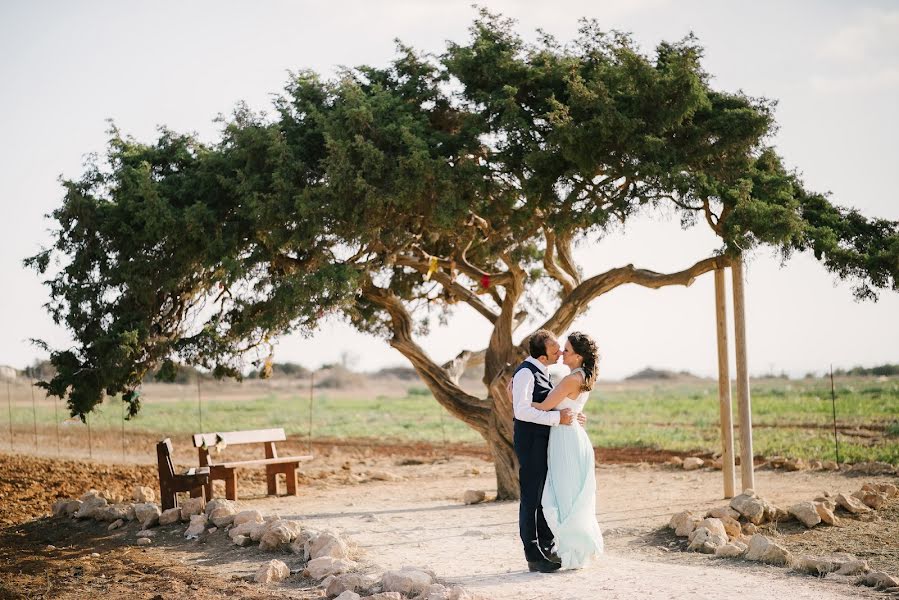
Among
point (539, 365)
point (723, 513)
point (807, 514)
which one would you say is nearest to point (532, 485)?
point (539, 365)

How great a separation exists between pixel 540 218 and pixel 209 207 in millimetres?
4637

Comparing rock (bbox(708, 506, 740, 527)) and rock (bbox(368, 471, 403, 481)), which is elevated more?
rock (bbox(708, 506, 740, 527))

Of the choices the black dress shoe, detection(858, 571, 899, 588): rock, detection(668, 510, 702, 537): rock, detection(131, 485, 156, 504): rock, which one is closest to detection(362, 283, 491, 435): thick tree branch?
detection(668, 510, 702, 537): rock

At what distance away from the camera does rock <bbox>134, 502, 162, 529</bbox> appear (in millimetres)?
11828

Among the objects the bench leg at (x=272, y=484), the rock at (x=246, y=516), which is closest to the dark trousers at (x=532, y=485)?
the rock at (x=246, y=516)

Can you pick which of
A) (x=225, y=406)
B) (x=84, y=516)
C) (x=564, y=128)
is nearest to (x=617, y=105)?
(x=564, y=128)

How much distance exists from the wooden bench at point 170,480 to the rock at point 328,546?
3.78 meters

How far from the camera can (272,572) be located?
8742 mm

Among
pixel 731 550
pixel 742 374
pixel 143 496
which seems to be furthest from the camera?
pixel 143 496

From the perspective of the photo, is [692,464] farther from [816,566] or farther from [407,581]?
[407,581]

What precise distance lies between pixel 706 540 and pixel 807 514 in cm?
185

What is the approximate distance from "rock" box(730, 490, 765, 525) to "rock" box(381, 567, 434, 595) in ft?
14.6

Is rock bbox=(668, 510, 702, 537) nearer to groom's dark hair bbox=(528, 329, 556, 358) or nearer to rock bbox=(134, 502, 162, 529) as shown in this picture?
groom's dark hair bbox=(528, 329, 556, 358)

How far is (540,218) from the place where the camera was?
12688mm
